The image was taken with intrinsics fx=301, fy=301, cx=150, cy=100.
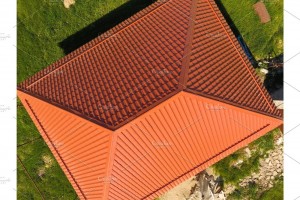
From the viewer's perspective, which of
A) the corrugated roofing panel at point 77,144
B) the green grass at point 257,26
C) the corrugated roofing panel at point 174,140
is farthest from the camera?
the green grass at point 257,26

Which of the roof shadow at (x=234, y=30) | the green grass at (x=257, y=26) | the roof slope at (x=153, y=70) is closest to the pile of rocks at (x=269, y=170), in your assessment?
the roof shadow at (x=234, y=30)

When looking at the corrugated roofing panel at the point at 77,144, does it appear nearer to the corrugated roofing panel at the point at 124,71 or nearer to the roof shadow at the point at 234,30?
the corrugated roofing panel at the point at 124,71

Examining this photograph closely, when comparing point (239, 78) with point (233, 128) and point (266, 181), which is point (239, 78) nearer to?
point (233, 128)

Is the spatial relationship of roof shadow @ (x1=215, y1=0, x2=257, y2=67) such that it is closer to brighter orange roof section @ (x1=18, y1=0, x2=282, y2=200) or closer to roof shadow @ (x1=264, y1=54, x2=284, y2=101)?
roof shadow @ (x1=264, y1=54, x2=284, y2=101)

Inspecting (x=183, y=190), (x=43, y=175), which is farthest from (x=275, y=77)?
(x=43, y=175)

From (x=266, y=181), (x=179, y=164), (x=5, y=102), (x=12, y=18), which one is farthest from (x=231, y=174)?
(x=12, y=18)

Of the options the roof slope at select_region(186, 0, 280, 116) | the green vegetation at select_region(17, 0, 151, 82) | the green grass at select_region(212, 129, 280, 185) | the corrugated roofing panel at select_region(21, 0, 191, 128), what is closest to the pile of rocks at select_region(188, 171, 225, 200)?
the green grass at select_region(212, 129, 280, 185)
